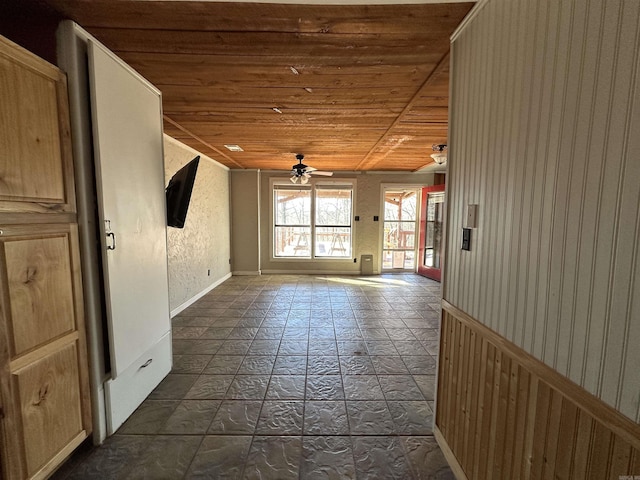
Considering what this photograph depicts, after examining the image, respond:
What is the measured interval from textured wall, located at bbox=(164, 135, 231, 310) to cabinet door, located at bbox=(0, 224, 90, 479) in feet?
7.22

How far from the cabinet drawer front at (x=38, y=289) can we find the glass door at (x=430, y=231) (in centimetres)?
581

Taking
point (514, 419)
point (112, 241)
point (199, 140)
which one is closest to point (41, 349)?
point (112, 241)

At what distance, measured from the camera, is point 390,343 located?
2898 mm

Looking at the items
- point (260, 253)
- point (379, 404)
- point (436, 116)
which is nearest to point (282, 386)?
point (379, 404)

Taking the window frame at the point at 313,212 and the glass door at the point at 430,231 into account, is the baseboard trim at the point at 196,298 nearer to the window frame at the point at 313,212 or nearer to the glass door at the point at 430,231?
the window frame at the point at 313,212

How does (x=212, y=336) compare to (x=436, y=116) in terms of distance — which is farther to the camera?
(x=212, y=336)

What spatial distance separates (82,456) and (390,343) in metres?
2.49

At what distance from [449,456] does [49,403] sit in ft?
6.74

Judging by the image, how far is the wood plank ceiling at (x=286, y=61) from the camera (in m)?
1.42

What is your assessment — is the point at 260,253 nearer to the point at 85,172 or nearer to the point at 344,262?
the point at 344,262

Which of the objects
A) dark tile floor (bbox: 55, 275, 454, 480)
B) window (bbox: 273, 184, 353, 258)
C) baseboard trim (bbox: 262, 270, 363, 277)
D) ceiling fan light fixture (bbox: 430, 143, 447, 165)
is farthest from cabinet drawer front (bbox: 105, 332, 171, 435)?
window (bbox: 273, 184, 353, 258)

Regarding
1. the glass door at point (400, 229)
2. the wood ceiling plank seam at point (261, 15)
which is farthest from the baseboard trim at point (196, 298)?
the glass door at point (400, 229)

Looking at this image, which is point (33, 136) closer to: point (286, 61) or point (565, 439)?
point (286, 61)

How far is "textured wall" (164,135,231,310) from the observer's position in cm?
366
